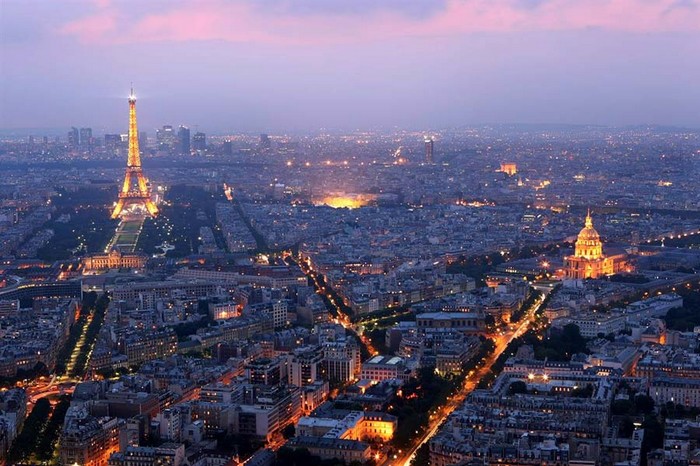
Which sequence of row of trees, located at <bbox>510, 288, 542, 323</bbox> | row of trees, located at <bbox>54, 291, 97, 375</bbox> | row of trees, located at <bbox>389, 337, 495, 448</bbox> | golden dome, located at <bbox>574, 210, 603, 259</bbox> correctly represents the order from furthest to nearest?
1. golden dome, located at <bbox>574, 210, 603, 259</bbox>
2. row of trees, located at <bbox>510, 288, 542, 323</bbox>
3. row of trees, located at <bbox>54, 291, 97, 375</bbox>
4. row of trees, located at <bbox>389, 337, 495, 448</bbox>

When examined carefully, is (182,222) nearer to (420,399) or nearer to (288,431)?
(420,399)

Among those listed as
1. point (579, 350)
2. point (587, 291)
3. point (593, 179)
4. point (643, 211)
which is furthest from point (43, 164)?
point (579, 350)

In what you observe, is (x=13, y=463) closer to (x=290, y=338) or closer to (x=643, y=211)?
(x=290, y=338)

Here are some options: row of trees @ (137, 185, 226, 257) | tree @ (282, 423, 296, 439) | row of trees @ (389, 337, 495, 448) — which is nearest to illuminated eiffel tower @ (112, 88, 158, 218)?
row of trees @ (137, 185, 226, 257)

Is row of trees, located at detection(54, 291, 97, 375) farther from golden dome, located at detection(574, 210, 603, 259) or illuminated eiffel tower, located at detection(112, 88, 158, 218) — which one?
illuminated eiffel tower, located at detection(112, 88, 158, 218)

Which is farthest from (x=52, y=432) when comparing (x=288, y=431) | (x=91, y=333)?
(x=91, y=333)

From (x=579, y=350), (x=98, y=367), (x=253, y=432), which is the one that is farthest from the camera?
(x=579, y=350)

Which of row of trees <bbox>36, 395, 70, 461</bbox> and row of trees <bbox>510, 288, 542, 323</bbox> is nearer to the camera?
row of trees <bbox>36, 395, 70, 461</bbox>

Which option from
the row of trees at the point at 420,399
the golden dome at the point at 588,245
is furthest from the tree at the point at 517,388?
the golden dome at the point at 588,245
